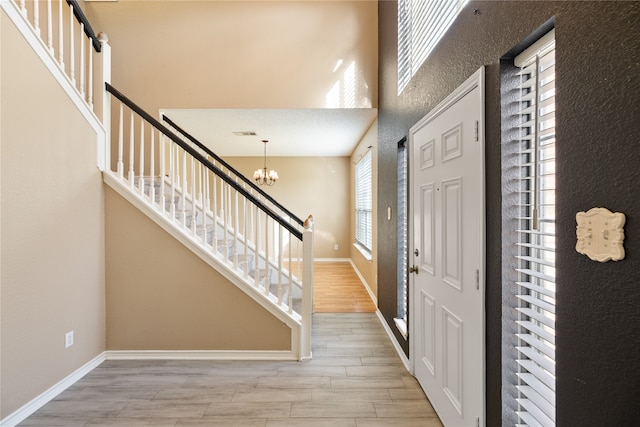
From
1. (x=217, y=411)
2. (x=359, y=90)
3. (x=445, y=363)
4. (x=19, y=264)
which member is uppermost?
(x=359, y=90)

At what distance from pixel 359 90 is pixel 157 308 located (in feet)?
10.9

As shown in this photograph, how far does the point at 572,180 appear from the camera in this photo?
3.55 ft

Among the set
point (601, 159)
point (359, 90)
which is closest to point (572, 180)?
point (601, 159)

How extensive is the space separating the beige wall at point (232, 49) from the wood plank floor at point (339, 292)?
8.75 feet

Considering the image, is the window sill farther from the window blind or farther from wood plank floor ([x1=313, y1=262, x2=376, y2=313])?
the window blind

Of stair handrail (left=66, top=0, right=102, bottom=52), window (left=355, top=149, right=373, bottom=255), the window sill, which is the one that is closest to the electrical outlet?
stair handrail (left=66, top=0, right=102, bottom=52)

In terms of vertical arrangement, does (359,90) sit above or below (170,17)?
below

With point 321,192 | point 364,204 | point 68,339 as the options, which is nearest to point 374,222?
point 364,204

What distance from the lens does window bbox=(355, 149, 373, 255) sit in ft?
18.6

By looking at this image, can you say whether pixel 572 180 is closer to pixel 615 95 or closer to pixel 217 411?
pixel 615 95

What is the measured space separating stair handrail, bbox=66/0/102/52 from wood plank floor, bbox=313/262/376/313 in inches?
145

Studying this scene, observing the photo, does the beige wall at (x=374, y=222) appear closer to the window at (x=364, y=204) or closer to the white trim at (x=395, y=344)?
the window at (x=364, y=204)

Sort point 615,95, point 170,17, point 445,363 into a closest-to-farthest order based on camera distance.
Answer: point 615,95 → point 445,363 → point 170,17

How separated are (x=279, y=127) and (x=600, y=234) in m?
4.64
